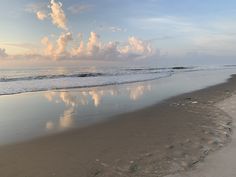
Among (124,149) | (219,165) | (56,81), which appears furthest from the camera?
(56,81)

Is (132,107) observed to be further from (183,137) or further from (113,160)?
(113,160)

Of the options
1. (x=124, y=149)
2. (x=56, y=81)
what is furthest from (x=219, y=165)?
(x=56, y=81)

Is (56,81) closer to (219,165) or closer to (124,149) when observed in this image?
(124,149)

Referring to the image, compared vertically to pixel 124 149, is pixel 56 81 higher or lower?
lower

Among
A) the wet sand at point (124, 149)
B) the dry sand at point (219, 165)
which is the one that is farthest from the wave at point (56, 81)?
the dry sand at point (219, 165)

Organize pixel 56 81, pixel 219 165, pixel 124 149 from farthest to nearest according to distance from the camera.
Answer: pixel 56 81, pixel 124 149, pixel 219 165

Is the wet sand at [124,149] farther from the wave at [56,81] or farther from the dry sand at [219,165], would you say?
the wave at [56,81]

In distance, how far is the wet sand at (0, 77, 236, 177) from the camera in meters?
5.07

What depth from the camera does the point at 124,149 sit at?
6.15 meters

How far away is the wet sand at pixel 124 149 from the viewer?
507cm

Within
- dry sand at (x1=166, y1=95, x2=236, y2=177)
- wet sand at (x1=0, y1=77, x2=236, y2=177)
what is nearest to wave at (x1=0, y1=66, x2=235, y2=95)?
wet sand at (x1=0, y1=77, x2=236, y2=177)

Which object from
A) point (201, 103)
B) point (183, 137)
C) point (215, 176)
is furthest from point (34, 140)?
point (201, 103)

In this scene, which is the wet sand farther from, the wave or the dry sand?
the wave

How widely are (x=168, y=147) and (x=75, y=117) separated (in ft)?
14.3
